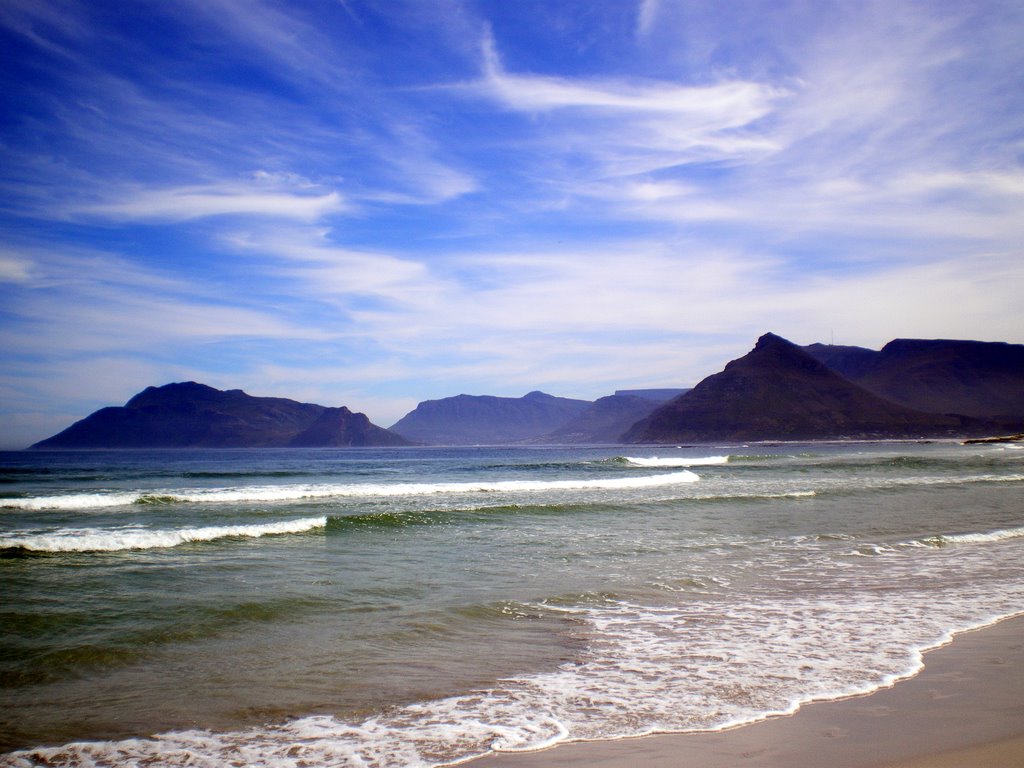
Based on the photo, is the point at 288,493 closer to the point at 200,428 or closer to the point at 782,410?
the point at 782,410

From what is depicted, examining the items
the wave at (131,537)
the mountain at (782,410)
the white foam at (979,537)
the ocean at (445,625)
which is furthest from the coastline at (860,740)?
the mountain at (782,410)

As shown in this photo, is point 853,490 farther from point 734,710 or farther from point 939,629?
point 734,710

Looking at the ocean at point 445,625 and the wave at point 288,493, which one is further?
the wave at point 288,493

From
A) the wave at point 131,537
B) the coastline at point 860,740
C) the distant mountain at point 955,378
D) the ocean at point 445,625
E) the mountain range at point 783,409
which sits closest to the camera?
the coastline at point 860,740

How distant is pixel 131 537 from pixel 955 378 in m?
199

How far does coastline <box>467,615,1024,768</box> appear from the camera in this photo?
3564 mm

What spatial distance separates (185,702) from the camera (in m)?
4.75

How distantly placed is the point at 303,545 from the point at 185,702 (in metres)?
8.06

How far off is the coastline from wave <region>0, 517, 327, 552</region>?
11.1 m

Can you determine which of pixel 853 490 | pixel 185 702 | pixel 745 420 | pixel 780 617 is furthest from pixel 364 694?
pixel 745 420

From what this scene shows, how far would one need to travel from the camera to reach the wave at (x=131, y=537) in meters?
12.0

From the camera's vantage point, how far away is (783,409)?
12988cm

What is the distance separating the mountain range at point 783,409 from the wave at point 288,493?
344 feet

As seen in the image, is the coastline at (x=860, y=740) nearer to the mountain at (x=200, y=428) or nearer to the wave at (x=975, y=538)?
the wave at (x=975, y=538)
